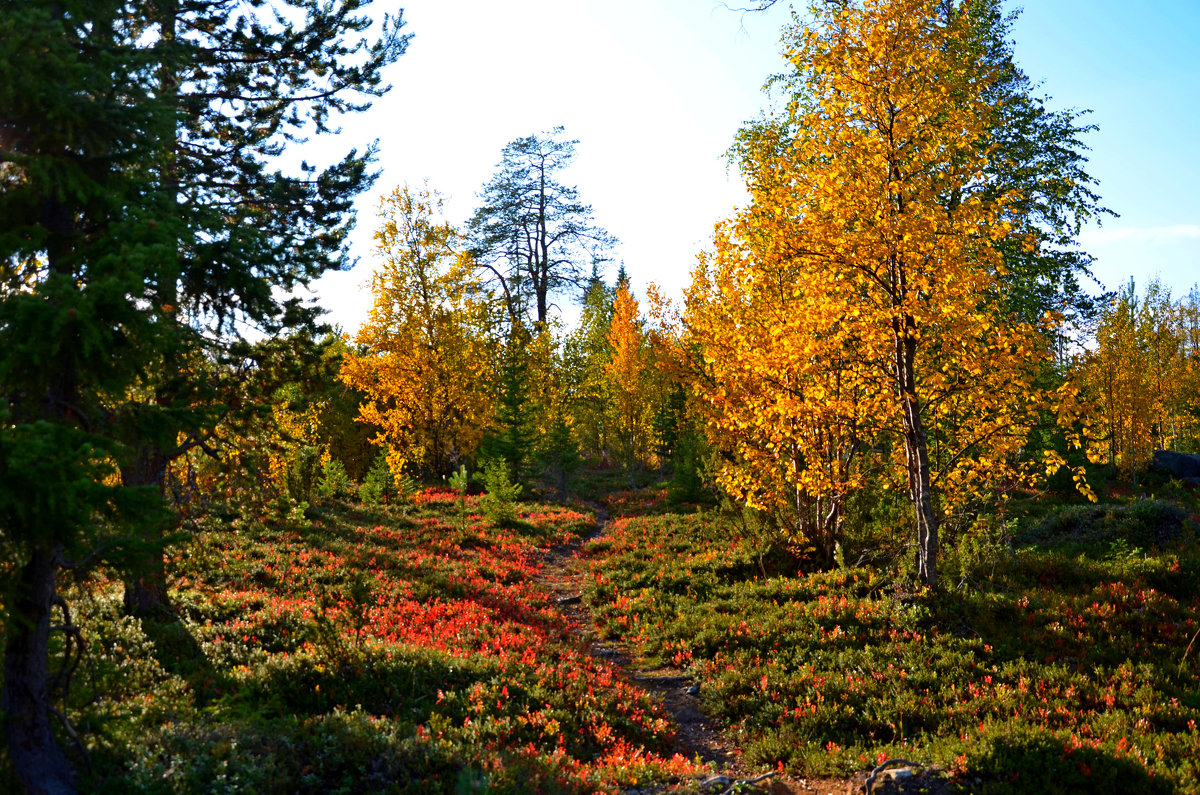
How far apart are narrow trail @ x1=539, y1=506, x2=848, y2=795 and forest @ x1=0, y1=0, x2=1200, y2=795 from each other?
74mm

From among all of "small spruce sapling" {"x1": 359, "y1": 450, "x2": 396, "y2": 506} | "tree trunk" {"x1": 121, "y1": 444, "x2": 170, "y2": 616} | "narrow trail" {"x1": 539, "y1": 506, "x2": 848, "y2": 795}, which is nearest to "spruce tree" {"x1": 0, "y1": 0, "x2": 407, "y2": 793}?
"tree trunk" {"x1": 121, "y1": 444, "x2": 170, "y2": 616}

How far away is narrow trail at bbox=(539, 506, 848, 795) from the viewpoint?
6953 mm

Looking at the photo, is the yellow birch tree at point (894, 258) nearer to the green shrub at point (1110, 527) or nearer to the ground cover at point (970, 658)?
the ground cover at point (970, 658)

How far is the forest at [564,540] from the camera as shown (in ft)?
17.3

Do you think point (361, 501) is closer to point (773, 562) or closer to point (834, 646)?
point (773, 562)

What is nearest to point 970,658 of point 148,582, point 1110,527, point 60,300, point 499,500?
point 1110,527

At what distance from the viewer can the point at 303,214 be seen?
1056 cm

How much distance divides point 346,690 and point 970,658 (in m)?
8.22

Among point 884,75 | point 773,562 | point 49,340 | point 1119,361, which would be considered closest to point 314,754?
point 49,340

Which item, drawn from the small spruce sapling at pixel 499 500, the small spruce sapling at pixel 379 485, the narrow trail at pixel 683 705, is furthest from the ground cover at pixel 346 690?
the small spruce sapling at pixel 379 485

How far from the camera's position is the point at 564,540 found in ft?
67.0

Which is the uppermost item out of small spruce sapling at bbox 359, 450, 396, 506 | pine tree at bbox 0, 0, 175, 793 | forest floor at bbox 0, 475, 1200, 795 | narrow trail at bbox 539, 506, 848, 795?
pine tree at bbox 0, 0, 175, 793

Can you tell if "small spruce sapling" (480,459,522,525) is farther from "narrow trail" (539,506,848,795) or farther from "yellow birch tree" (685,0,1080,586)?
"yellow birch tree" (685,0,1080,586)

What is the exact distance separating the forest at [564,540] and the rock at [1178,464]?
14789mm
